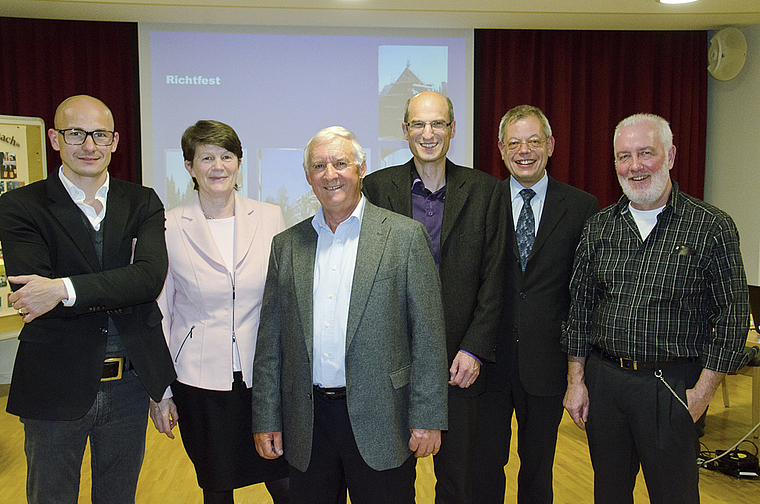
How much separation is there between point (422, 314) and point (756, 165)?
5027 millimetres

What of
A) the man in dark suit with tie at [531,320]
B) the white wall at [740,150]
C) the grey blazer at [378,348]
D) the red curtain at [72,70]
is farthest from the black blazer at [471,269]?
the white wall at [740,150]

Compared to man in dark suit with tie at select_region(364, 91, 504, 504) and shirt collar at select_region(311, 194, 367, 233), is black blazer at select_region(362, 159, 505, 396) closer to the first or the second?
man in dark suit with tie at select_region(364, 91, 504, 504)

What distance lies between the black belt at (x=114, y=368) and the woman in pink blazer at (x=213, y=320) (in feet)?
0.75

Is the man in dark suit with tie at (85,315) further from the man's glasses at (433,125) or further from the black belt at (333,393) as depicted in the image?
the man's glasses at (433,125)

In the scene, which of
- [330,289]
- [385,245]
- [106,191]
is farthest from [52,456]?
[385,245]

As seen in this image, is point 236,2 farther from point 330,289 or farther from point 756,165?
point 756,165

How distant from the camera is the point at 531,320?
Result: 2312 millimetres

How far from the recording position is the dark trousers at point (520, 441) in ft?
7.77

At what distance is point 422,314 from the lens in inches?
68.8

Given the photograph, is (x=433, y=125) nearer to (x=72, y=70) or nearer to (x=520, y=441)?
(x=520, y=441)

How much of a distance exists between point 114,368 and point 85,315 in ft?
0.68

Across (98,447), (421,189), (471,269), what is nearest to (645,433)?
(471,269)

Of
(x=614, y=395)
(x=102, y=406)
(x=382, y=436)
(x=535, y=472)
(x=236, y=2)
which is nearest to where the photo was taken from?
(x=382, y=436)

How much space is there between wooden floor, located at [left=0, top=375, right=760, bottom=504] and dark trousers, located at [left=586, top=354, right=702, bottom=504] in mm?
1164
